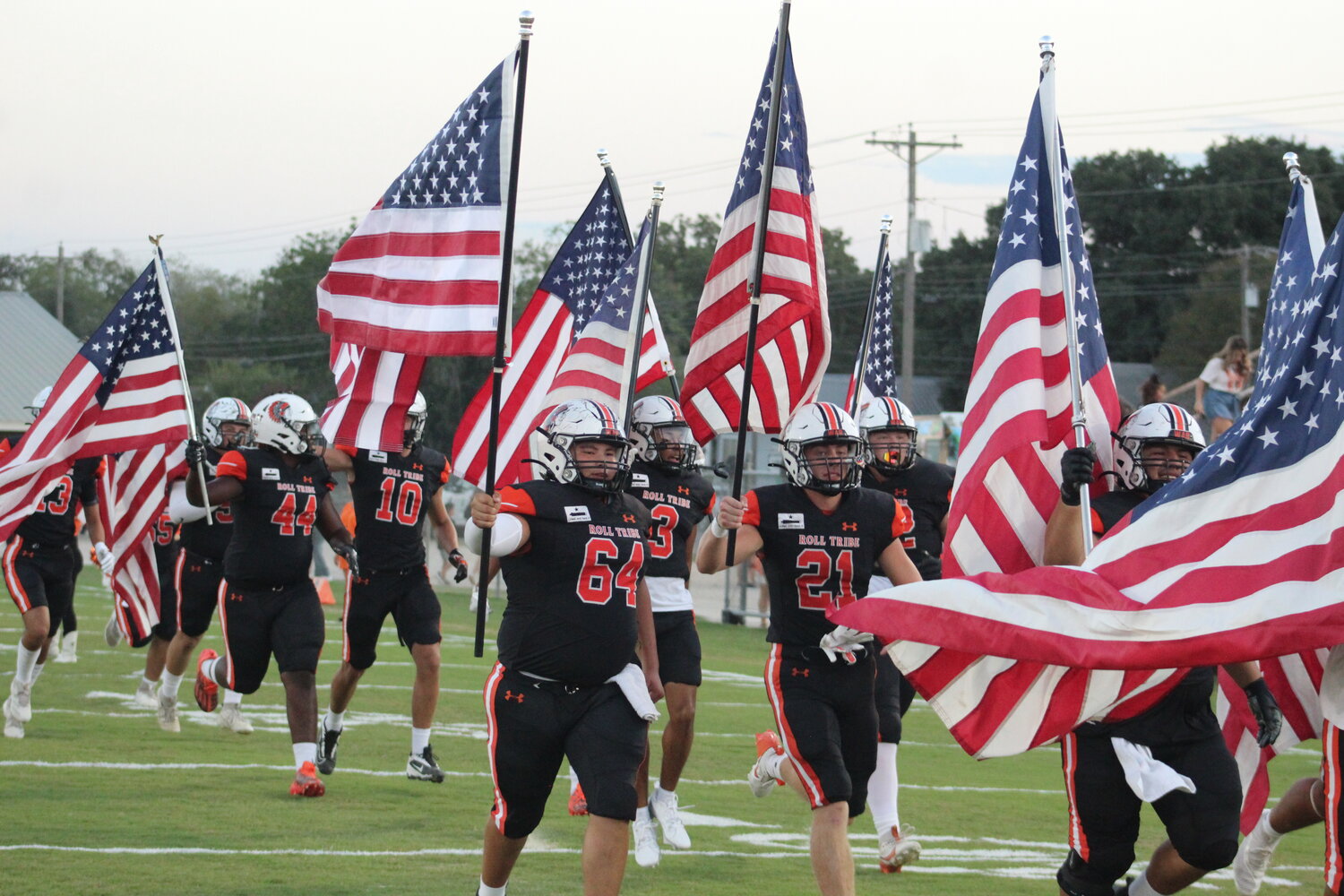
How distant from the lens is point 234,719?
13.3 m

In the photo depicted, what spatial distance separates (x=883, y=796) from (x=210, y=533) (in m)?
6.57

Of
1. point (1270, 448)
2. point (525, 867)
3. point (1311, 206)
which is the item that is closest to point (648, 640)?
point (525, 867)

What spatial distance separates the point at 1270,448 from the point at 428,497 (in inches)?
257

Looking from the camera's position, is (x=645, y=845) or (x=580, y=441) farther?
(x=645, y=845)

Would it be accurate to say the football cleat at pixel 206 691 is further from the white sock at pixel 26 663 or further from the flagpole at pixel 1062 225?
the flagpole at pixel 1062 225

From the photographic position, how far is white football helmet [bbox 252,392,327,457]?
10.8 m

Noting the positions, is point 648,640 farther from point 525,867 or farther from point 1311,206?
point 1311,206

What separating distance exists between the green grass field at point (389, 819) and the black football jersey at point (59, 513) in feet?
4.76

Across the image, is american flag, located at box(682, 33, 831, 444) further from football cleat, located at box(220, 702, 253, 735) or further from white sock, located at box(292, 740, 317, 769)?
football cleat, located at box(220, 702, 253, 735)

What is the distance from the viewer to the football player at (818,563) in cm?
774

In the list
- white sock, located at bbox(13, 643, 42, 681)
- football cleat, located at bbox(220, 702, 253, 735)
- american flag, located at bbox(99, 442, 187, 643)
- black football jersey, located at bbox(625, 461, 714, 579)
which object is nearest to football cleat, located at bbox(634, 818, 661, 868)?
black football jersey, located at bbox(625, 461, 714, 579)

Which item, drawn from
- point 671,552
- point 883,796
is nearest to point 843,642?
point 883,796

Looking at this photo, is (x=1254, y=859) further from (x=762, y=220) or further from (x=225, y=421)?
(x=225, y=421)

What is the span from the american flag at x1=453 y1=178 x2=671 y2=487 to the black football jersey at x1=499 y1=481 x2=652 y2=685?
10.5 feet
